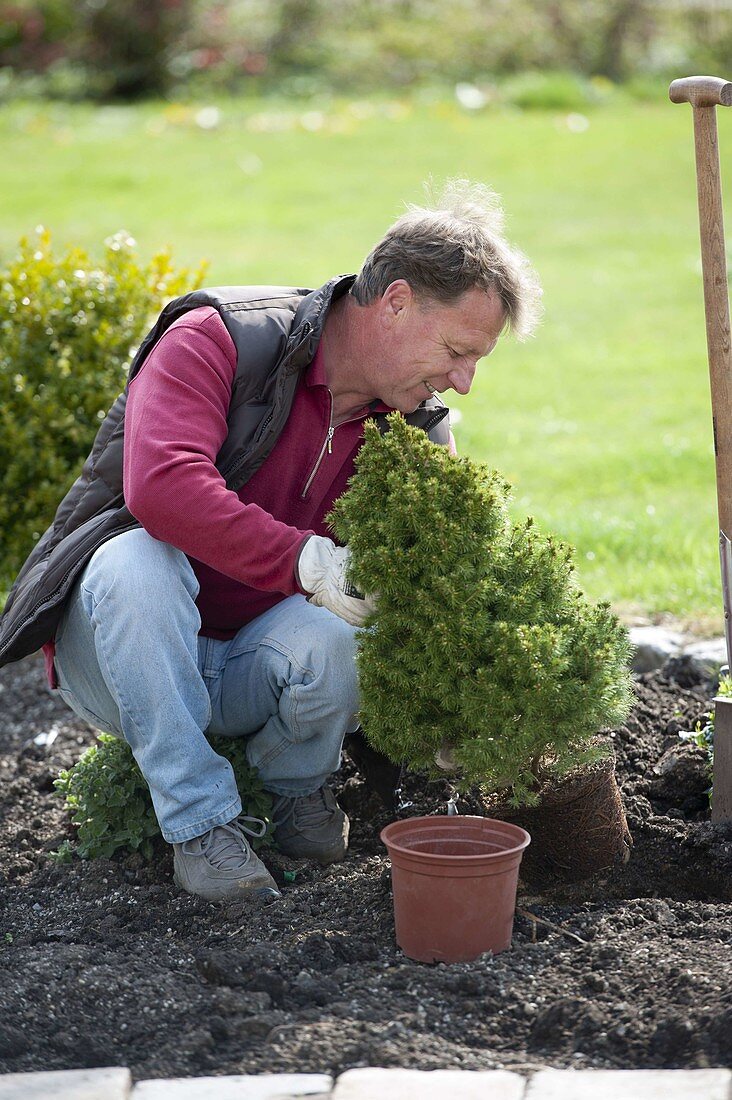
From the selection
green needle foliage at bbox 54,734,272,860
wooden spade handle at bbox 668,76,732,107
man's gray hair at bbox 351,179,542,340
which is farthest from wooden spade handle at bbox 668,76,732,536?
green needle foliage at bbox 54,734,272,860

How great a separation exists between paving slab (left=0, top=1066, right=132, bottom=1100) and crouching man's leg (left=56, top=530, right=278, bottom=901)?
848 millimetres

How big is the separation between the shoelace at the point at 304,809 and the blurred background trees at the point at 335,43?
15.4 meters

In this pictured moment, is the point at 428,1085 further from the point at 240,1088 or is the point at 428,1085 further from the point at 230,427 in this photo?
the point at 230,427

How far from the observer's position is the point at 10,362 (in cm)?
468

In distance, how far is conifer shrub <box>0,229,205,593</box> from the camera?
4656mm

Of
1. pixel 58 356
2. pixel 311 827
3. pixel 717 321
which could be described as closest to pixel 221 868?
pixel 311 827

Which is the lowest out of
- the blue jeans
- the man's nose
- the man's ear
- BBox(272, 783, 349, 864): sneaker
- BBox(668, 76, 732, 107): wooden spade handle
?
BBox(272, 783, 349, 864): sneaker

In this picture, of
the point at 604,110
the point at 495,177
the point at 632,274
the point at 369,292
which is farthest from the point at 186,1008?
the point at 604,110

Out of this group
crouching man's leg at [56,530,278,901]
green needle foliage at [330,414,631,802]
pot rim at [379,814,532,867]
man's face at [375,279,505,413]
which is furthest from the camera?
man's face at [375,279,505,413]

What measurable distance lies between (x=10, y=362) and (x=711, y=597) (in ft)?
9.40

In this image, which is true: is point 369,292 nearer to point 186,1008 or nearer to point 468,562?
Result: point 468,562

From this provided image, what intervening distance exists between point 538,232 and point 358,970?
1035 cm

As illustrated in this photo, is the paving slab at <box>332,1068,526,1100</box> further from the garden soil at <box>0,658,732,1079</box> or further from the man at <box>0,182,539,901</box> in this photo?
the man at <box>0,182,539,901</box>

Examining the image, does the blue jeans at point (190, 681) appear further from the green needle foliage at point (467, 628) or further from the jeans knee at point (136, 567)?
the green needle foliage at point (467, 628)
